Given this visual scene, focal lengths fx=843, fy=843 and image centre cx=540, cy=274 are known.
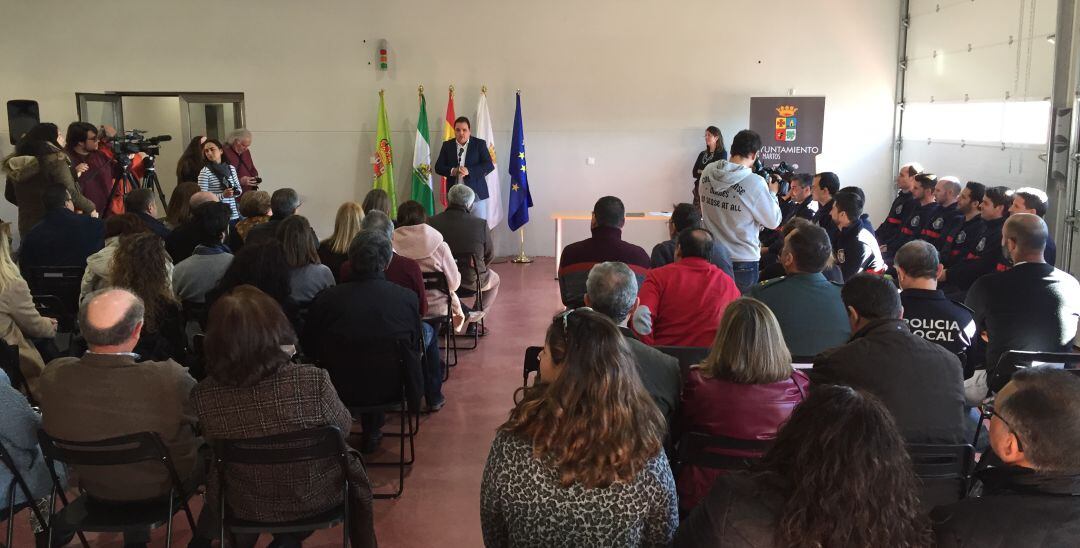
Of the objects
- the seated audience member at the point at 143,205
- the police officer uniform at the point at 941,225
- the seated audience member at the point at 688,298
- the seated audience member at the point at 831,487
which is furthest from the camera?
the police officer uniform at the point at 941,225

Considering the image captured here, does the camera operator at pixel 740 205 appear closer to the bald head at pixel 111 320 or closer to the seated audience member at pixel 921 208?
the seated audience member at pixel 921 208

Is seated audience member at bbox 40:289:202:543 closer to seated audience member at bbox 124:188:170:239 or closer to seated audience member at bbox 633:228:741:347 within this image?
seated audience member at bbox 633:228:741:347

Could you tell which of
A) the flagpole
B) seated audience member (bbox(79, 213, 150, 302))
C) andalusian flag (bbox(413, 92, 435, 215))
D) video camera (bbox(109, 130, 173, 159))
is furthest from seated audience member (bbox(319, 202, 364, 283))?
the flagpole

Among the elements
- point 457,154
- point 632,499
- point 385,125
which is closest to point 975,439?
point 632,499

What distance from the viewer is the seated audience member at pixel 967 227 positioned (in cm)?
588

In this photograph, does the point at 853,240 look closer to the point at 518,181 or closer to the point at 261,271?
the point at 261,271

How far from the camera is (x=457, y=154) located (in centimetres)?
950

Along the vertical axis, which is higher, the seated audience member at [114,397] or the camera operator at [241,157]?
the camera operator at [241,157]

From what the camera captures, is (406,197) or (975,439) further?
(406,197)

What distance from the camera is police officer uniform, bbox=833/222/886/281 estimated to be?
5449 mm

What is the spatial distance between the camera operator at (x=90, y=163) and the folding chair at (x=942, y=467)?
7.27m

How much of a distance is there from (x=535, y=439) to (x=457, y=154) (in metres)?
7.86

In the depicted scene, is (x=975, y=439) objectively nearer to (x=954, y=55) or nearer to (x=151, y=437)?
(x=151, y=437)

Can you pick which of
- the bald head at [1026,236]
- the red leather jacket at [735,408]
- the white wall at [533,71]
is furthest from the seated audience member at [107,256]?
the white wall at [533,71]
